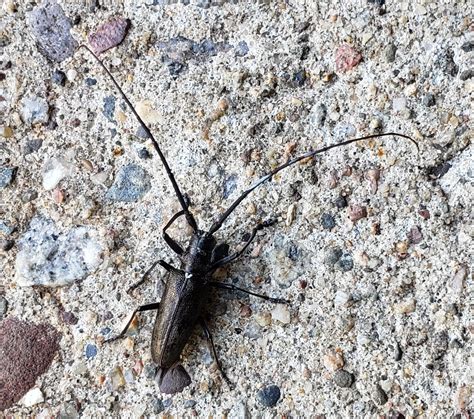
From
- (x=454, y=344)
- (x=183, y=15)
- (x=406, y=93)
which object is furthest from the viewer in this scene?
(x=183, y=15)

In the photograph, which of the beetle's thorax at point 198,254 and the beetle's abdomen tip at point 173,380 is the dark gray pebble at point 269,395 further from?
the beetle's thorax at point 198,254

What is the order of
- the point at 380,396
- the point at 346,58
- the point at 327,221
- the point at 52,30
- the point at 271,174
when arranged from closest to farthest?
the point at 380,396, the point at 271,174, the point at 327,221, the point at 346,58, the point at 52,30

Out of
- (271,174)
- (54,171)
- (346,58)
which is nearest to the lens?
(271,174)

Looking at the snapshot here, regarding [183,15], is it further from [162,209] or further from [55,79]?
[162,209]

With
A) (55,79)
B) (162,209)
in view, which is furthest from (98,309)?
(55,79)

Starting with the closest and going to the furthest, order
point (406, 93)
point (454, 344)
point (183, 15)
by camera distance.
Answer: point (454, 344)
point (406, 93)
point (183, 15)

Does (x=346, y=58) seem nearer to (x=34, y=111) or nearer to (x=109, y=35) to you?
(x=109, y=35)

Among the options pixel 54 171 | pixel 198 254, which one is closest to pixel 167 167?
pixel 198 254
